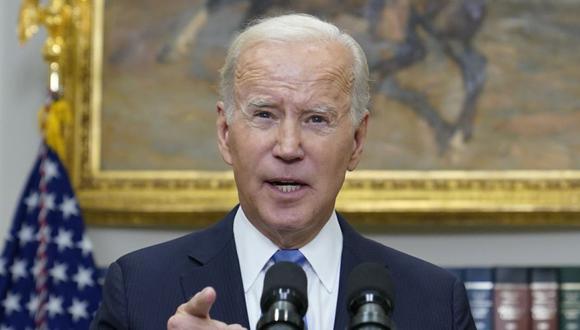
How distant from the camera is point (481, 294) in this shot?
601 cm

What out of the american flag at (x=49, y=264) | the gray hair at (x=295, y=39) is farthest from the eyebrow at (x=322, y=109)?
the american flag at (x=49, y=264)

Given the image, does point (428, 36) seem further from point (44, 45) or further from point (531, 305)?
point (44, 45)

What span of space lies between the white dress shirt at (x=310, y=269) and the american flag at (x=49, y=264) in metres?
3.08

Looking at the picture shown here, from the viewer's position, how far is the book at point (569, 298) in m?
5.99

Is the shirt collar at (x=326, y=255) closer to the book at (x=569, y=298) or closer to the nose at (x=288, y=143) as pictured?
the nose at (x=288, y=143)

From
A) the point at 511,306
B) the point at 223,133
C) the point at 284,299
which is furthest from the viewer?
the point at 511,306

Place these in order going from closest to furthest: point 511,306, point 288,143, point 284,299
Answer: point 284,299 → point 288,143 → point 511,306

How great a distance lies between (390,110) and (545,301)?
3.90 ft

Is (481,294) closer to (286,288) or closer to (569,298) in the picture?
(569,298)

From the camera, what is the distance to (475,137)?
6.23m

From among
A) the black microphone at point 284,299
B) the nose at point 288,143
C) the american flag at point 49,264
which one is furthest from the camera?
the american flag at point 49,264

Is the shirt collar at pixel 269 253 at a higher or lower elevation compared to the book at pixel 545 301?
higher

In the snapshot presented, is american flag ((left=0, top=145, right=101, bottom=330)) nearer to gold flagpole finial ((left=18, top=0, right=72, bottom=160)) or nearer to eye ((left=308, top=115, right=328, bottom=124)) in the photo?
gold flagpole finial ((left=18, top=0, right=72, bottom=160))

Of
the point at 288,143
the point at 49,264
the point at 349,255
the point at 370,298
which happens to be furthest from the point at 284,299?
the point at 49,264
